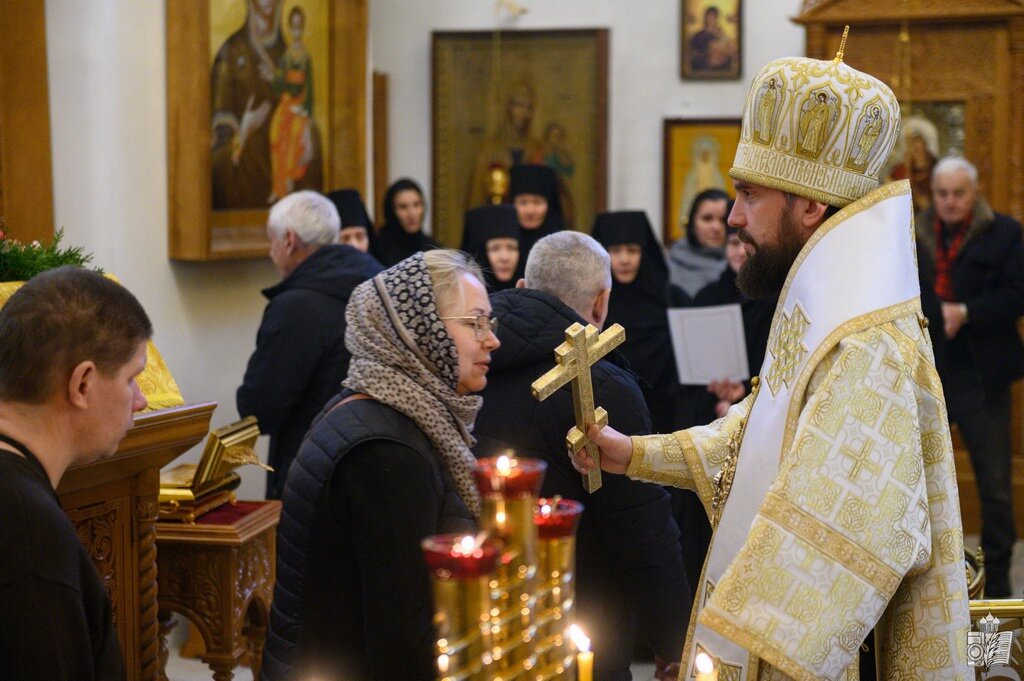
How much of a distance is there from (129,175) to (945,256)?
13.8ft

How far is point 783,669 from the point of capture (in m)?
2.08

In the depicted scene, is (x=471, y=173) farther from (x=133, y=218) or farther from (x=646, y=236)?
(x=133, y=218)

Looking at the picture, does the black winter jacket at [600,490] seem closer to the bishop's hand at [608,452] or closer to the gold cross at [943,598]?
the bishop's hand at [608,452]

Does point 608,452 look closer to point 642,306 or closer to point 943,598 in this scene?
point 943,598

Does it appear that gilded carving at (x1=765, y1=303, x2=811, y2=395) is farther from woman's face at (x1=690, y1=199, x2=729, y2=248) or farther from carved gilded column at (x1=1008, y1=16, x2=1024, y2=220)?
carved gilded column at (x1=1008, y1=16, x2=1024, y2=220)

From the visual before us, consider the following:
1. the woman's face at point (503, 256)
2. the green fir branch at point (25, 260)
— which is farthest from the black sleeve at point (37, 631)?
the woman's face at point (503, 256)

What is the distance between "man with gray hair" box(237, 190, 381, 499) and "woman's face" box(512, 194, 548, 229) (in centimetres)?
208

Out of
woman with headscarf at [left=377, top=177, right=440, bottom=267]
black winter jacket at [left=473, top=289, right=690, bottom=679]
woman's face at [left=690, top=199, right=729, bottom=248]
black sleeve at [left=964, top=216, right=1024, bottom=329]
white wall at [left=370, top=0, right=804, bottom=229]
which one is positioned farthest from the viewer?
white wall at [left=370, top=0, right=804, bottom=229]

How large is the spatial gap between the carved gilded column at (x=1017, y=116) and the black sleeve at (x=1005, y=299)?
1.45m

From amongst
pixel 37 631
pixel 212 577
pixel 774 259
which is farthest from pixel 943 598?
pixel 212 577

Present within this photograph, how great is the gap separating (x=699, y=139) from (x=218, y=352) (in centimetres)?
487

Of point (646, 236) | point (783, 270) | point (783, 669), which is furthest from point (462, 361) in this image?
point (646, 236)

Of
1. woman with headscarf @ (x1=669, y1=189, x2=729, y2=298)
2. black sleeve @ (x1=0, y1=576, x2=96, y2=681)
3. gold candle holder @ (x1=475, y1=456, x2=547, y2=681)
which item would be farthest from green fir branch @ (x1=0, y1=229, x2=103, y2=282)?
woman with headscarf @ (x1=669, y1=189, x2=729, y2=298)

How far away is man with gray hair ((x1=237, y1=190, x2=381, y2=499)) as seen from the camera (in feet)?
15.8
